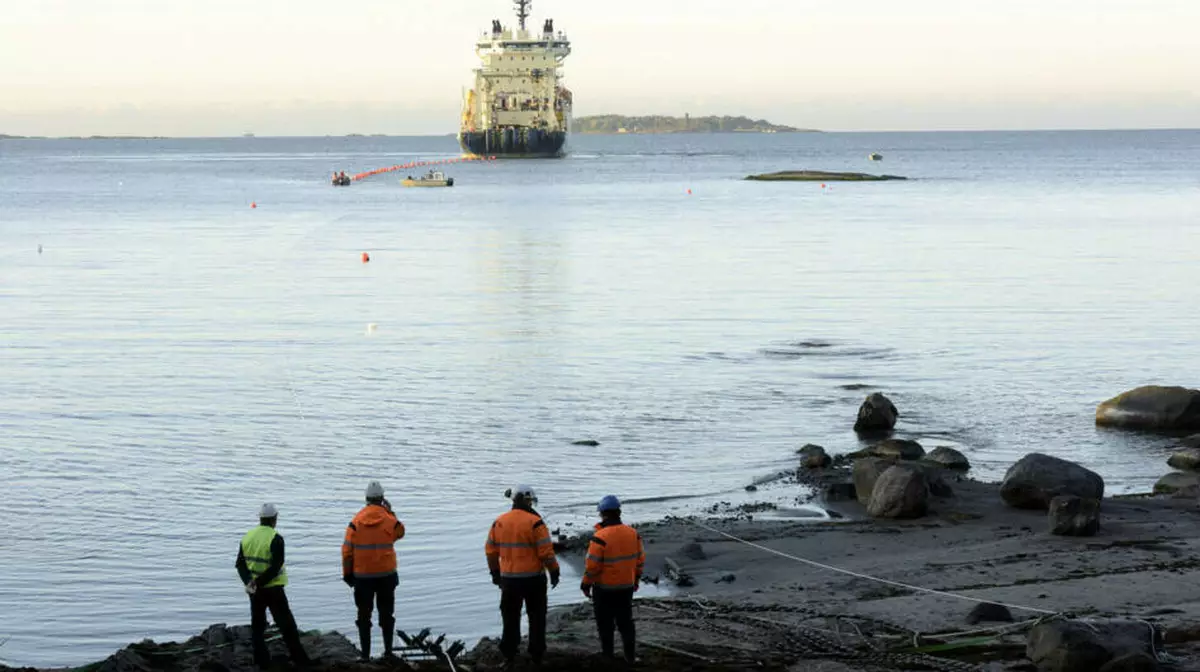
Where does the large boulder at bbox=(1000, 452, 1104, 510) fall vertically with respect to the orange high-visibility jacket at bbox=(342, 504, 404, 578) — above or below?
below

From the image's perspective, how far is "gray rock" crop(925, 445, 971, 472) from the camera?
24.5 metres

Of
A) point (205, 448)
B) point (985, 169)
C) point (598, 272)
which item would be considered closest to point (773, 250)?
point (598, 272)

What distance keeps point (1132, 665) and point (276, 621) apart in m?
7.33

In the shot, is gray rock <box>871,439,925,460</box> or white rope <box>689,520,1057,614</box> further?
gray rock <box>871,439,925,460</box>

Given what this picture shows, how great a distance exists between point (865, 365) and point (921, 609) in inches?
793

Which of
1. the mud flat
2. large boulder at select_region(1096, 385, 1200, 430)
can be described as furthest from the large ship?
large boulder at select_region(1096, 385, 1200, 430)

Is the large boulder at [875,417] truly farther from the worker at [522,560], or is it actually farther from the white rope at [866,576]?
the worker at [522,560]

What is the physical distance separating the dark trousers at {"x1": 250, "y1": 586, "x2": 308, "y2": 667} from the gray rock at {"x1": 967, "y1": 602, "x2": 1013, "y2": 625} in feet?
21.2

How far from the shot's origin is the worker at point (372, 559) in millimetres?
13758

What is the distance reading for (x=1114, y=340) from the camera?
40594 mm

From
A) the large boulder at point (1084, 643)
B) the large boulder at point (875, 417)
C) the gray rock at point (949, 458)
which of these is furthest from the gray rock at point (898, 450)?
the large boulder at point (1084, 643)

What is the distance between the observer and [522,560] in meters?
13.4

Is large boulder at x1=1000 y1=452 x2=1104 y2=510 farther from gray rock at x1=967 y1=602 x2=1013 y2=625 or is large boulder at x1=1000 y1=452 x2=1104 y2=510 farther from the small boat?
the small boat

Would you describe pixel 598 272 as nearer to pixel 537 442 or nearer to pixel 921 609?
pixel 537 442
